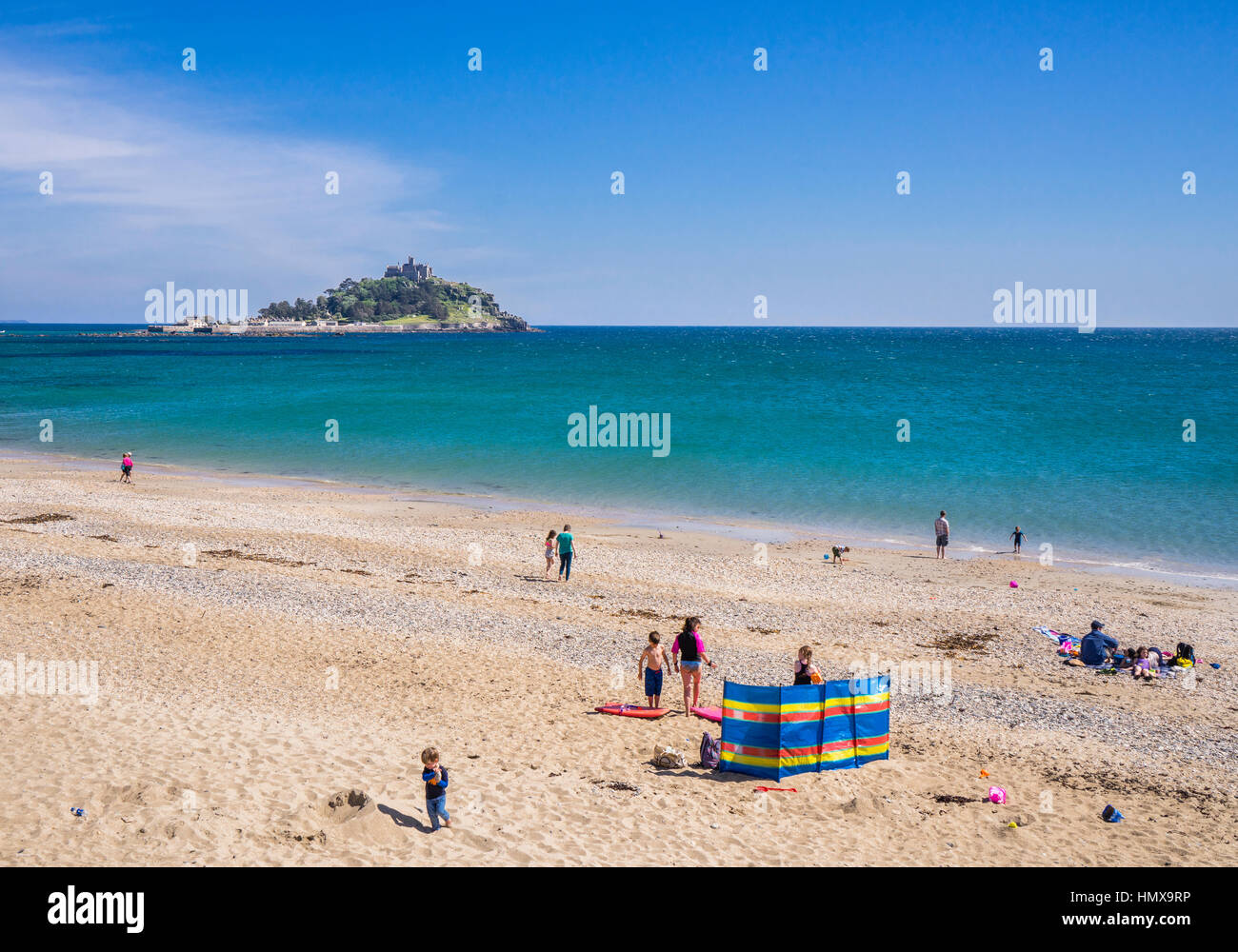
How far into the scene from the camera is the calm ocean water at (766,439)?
35531 millimetres

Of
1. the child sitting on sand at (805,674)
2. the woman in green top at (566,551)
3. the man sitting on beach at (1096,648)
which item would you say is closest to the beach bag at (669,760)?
the child sitting on sand at (805,674)

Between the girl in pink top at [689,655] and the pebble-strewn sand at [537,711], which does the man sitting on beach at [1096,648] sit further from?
the girl in pink top at [689,655]

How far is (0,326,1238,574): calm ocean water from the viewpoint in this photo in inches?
1399

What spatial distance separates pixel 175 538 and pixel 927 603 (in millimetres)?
22811

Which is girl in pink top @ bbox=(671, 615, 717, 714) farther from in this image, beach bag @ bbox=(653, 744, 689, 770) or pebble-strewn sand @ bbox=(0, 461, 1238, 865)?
beach bag @ bbox=(653, 744, 689, 770)

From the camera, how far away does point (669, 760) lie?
12.4m

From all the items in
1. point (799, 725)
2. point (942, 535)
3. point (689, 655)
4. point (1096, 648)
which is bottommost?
point (1096, 648)

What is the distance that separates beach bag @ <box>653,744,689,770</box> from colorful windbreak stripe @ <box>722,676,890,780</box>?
62cm

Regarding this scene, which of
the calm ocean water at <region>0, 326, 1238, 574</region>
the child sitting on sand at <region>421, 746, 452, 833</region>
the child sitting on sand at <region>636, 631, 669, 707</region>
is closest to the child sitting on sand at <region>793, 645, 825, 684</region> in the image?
the child sitting on sand at <region>636, 631, 669, 707</region>

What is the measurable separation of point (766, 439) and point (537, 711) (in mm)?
42929

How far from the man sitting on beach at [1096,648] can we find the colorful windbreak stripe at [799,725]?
7.91 m

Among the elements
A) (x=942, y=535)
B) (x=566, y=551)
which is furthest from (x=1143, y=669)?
(x=566, y=551)

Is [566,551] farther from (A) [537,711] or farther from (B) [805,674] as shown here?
(B) [805,674]
